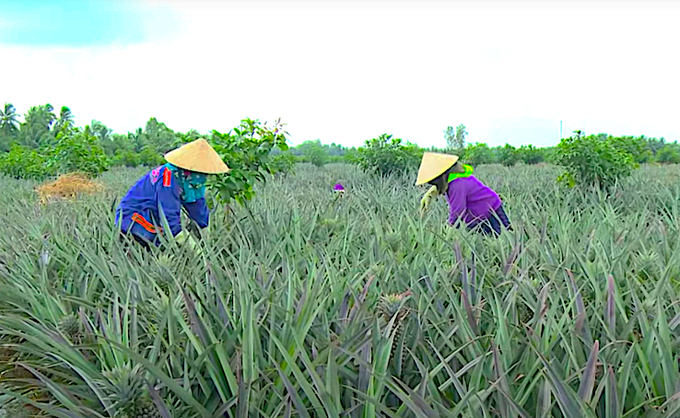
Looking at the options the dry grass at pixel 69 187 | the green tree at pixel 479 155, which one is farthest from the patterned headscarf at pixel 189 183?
the green tree at pixel 479 155

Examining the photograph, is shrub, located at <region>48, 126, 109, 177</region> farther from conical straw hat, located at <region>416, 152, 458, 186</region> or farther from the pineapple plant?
the pineapple plant

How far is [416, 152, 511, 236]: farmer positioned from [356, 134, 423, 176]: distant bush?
3952mm

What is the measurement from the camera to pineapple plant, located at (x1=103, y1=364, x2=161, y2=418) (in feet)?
4.02

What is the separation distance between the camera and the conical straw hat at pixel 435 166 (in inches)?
134

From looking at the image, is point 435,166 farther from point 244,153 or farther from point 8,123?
point 8,123

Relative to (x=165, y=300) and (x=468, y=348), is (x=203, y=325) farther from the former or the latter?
(x=468, y=348)

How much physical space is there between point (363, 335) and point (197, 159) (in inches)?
72.6

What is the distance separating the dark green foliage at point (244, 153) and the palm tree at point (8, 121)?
1350 inches

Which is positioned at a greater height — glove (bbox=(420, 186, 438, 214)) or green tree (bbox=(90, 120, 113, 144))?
green tree (bbox=(90, 120, 113, 144))

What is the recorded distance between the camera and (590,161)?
16.8 ft

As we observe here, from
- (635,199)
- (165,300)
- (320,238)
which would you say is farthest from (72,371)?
(635,199)

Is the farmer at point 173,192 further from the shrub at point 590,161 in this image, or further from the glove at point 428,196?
the shrub at point 590,161

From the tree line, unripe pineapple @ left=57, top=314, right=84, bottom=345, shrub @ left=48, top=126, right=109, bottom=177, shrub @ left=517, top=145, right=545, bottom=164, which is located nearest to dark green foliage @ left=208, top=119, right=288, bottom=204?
the tree line

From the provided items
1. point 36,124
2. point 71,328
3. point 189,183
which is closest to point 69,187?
point 189,183
